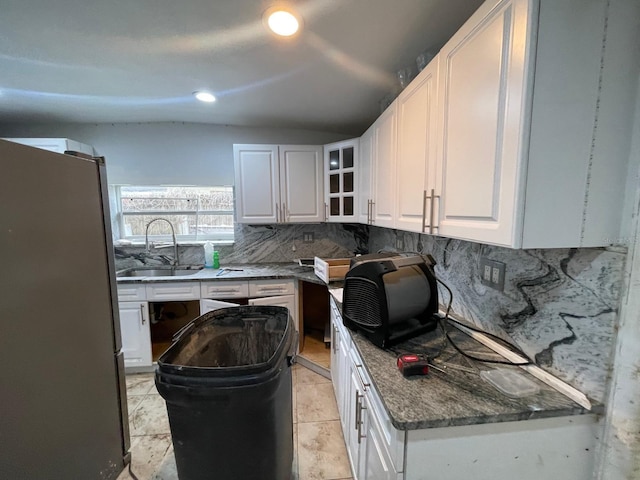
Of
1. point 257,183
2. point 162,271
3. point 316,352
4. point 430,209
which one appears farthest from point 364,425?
point 162,271

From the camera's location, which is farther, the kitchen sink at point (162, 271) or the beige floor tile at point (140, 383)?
the kitchen sink at point (162, 271)

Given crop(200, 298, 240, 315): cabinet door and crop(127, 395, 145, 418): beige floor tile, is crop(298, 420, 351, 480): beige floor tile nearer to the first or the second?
crop(200, 298, 240, 315): cabinet door

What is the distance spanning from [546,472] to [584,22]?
1.30 metres

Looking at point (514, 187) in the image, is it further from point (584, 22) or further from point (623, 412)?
point (623, 412)

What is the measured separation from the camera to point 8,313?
77 centimetres

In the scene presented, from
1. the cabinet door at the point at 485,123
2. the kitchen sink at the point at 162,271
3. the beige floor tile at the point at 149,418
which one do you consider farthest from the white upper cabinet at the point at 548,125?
the kitchen sink at the point at 162,271

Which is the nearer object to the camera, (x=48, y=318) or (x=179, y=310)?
(x=48, y=318)

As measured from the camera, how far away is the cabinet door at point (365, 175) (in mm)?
2008

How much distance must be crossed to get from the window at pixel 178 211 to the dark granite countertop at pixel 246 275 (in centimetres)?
52

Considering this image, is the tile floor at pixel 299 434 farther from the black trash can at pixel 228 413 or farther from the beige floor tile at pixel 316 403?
the black trash can at pixel 228 413

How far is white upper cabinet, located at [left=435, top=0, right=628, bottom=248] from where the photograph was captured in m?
0.67

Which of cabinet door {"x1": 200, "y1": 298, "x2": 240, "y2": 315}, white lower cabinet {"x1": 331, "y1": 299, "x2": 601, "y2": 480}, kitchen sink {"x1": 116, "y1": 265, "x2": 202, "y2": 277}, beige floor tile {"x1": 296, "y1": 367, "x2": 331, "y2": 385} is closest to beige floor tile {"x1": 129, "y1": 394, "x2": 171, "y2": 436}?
cabinet door {"x1": 200, "y1": 298, "x2": 240, "y2": 315}

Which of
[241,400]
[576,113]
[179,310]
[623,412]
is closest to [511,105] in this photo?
[576,113]

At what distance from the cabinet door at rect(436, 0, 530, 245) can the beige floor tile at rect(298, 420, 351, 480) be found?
1468mm
